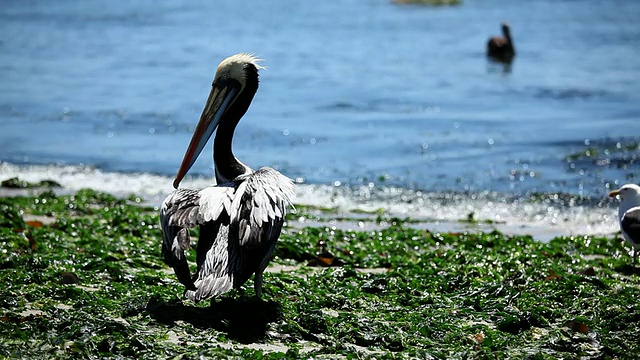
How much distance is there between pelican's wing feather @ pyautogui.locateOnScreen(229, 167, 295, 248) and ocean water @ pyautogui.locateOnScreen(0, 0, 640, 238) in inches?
188

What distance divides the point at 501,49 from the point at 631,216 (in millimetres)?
18763

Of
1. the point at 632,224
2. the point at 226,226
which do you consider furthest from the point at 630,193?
the point at 226,226

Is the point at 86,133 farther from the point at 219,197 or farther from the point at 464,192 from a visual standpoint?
the point at 219,197

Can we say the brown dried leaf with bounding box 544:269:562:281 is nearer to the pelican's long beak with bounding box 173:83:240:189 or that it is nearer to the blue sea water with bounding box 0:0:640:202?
the pelican's long beak with bounding box 173:83:240:189

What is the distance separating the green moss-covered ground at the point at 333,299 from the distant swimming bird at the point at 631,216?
0.20 m

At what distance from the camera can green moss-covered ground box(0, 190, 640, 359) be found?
17.9ft

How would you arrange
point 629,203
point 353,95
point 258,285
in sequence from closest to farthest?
point 258,285, point 629,203, point 353,95

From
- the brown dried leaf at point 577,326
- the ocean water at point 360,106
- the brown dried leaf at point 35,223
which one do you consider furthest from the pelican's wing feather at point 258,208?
the ocean water at point 360,106

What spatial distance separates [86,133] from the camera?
16.7 meters

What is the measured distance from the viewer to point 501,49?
26.5 m

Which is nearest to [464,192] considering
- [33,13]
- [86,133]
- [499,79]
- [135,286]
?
[135,286]

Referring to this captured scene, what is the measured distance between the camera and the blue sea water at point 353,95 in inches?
556

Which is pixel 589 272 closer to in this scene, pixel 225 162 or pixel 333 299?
pixel 333 299

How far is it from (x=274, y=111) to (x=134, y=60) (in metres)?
9.09
